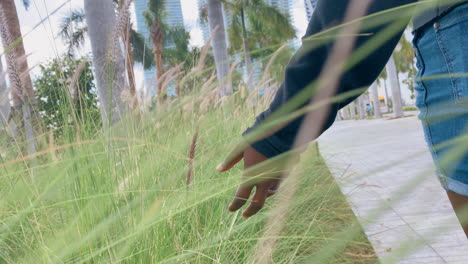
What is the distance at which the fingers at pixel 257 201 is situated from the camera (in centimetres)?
76

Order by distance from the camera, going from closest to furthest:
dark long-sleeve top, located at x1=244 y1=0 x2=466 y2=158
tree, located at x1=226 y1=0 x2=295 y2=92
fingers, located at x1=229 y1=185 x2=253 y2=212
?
dark long-sleeve top, located at x1=244 y1=0 x2=466 y2=158 < fingers, located at x1=229 y1=185 x2=253 y2=212 < tree, located at x1=226 y1=0 x2=295 y2=92

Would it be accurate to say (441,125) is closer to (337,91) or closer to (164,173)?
(337,91)

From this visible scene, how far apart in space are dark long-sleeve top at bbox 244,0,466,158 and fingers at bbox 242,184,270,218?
0.08 m

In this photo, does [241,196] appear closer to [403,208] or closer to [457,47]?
[457,47]

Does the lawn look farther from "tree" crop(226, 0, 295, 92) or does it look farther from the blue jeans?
"tree" crop(226, 0, 295, 92)

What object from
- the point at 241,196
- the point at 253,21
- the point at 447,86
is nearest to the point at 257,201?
the point at 241,196

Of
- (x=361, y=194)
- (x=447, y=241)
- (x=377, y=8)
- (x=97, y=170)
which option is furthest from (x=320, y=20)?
(x=361, y=194)

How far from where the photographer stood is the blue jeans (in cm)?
66

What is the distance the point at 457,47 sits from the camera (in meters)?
0.67

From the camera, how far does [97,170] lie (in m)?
1.24

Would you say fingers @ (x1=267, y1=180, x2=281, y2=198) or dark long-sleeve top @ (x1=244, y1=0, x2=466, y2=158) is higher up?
dark long-sleeve top @ (x1=244, y1=0, x2=466, y2=158)

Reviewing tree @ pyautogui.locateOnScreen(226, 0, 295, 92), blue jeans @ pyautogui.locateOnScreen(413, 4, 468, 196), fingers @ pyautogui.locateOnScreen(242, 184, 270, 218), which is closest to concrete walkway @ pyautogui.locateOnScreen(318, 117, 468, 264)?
blue jeans @ pyautogui.locateOnScreen(413, 4, 468, 196)

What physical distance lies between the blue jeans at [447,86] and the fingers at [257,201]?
1.02 ft

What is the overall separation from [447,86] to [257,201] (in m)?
0.41
